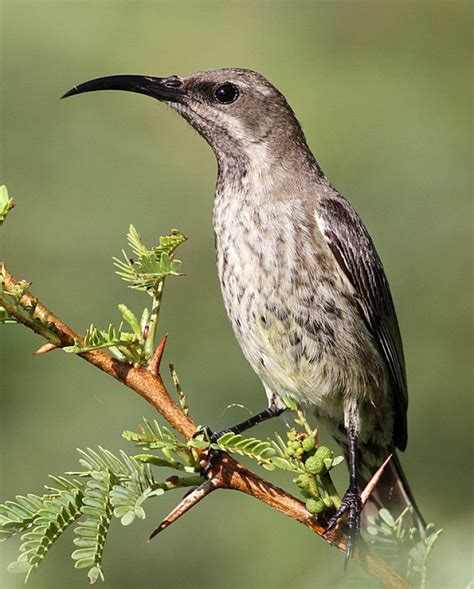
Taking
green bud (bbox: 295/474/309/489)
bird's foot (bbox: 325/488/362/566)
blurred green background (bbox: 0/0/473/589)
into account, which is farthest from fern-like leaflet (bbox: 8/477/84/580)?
blurred green background (bbox: 0/0/473/589)

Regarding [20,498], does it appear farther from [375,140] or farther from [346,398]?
[375,140]

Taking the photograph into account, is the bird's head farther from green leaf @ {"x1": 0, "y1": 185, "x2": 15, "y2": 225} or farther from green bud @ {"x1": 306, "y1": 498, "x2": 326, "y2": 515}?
green bud @ {"x1": 306, "y1": 498, "x2": 326, "y2": 515}

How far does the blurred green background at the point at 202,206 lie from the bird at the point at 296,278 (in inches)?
7.3

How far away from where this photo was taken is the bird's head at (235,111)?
15.0ft

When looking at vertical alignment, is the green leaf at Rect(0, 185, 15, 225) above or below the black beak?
below

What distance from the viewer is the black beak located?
4.19 m

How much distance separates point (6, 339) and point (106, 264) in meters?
0.59

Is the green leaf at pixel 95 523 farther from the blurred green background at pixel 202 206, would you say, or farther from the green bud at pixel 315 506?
the blurred green background at pixel 202 206

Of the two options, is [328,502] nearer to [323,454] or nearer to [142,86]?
[323,454]

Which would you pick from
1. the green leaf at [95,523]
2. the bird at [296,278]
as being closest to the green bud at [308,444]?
the green leaf at [95,523]

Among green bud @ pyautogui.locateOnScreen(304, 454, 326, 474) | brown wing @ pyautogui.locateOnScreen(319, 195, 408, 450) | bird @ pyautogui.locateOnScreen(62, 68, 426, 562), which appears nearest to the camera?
green bud @ pyautogui.locateOnScreen(304, 454, 326, 474)

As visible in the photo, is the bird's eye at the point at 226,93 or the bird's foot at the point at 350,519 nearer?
the bird's foot at the point at 350,519

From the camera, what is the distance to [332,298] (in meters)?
4.20

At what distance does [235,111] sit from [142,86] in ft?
1.62
